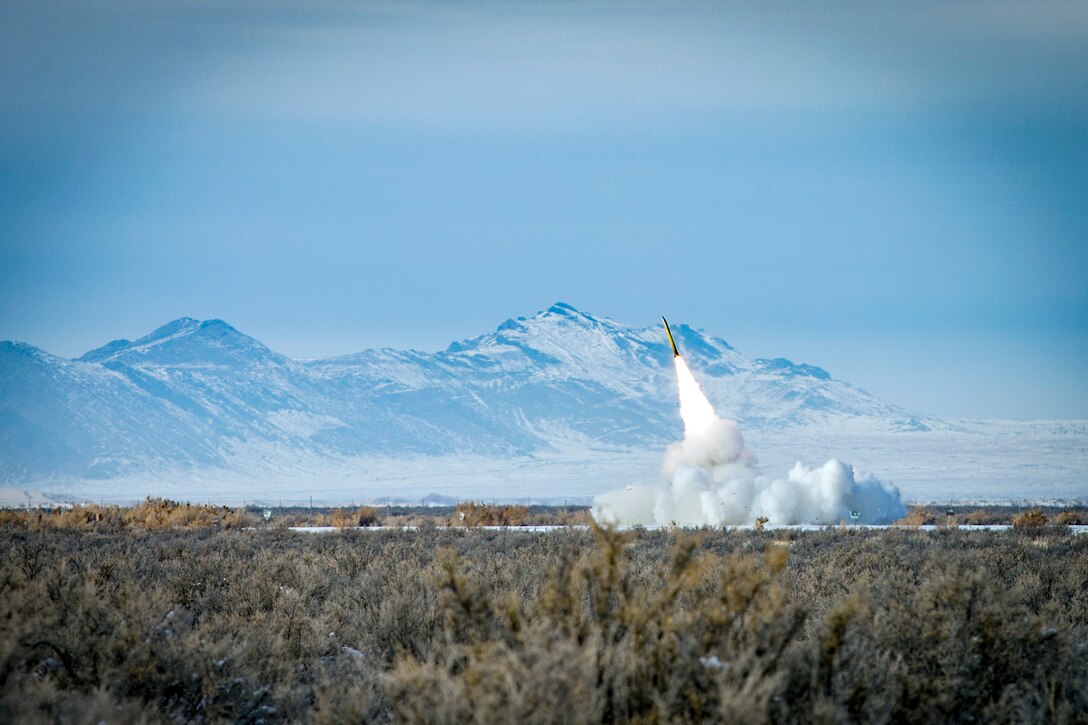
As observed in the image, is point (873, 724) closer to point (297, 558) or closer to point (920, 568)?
point (920, 568)

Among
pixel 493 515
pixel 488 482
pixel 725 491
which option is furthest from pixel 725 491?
pixel 488 482

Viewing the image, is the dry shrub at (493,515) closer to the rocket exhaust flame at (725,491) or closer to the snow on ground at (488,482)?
the rocket exhaust flame at (725,491)

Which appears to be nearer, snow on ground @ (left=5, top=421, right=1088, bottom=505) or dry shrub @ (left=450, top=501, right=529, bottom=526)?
dry shrub @ (left=450, top=501, right=529, bottom=526)

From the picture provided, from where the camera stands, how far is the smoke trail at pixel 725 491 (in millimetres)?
48969

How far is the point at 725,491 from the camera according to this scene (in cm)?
4962

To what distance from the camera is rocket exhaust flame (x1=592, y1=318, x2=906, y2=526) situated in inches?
1927

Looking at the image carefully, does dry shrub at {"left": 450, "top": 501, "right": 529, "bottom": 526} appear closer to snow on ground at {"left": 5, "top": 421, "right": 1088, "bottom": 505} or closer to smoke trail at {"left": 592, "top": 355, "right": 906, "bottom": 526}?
smoke trail at {"left": 592, "top": 355, "right": 906, "bottom": 526}

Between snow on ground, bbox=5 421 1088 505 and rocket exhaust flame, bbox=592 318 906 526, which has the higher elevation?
snow on ground, bbox=5 421 1088 505

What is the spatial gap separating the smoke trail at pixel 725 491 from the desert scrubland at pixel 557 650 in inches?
1134

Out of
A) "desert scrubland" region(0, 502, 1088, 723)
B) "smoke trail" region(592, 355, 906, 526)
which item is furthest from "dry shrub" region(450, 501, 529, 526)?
"desert scrubland" region(0, 502, 1088, 723)

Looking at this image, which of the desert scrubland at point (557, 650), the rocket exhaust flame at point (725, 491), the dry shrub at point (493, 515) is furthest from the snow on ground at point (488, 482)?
the desert scrubland at point (557, 650)

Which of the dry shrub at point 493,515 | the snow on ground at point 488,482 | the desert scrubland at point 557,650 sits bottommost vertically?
the desert scrubland at point 557,650

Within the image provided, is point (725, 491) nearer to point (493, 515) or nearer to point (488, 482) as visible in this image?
point (493, 515)

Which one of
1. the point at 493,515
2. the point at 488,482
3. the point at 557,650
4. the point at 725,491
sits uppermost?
the point at 488,482
